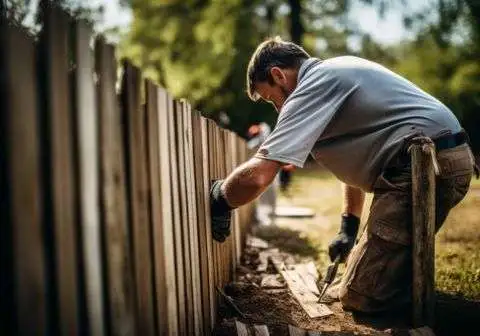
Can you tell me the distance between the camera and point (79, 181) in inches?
55.7

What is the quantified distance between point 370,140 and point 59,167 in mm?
2248

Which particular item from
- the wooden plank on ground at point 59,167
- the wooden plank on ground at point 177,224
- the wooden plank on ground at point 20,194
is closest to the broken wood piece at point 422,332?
the wooden plank on ground at point 177,224

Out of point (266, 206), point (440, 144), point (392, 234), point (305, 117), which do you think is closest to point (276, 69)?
point (305, 117)

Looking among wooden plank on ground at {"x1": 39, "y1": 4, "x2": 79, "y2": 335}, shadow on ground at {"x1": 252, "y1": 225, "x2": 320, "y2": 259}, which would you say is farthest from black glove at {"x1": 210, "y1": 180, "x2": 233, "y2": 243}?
shadow on ground at {"x1": 252, "y1": 225, "x2": 320, "y2": 259}

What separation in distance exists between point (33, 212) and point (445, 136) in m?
2.69

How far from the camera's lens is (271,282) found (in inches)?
162

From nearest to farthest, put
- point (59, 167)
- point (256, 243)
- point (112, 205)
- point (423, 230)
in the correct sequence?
point (59, 167), point (112, 205), point (423, 230), point (256, 243)

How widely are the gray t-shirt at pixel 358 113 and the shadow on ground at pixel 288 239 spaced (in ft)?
8.35

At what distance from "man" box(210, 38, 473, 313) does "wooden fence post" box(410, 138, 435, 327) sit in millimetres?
149

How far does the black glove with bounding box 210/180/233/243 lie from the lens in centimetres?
296

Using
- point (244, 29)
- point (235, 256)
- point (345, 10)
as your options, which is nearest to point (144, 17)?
point (244, 29)

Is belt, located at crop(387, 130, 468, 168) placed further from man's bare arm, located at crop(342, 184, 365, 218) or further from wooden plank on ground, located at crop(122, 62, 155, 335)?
wooden plank on ground, located at crop(122, 62, 155, 335)

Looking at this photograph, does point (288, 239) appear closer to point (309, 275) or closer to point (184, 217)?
point (309, 275)

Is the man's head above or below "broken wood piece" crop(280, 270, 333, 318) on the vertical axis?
above
